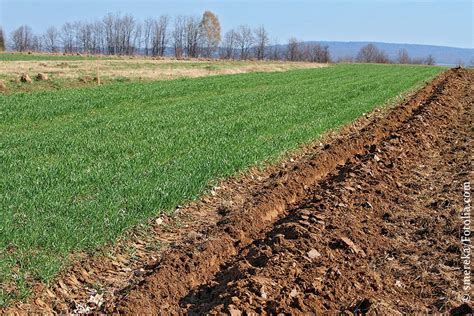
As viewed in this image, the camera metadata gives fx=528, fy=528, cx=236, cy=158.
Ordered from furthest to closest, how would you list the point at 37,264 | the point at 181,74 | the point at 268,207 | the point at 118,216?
the point at 181,74 → the point at 268,207 → the point at 118,216 → the point at 37,264

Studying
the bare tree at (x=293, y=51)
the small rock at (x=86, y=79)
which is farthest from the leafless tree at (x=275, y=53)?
the small rock at (x=86, y=79)

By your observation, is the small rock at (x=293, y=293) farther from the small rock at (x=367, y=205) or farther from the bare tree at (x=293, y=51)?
the bare tree at (x=293, y=51)

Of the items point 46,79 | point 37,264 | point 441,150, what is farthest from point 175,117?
point 46,79

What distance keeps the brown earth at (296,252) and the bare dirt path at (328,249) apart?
0.05 ft

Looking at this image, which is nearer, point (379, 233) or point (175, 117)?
point (379, 233)

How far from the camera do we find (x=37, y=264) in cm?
483

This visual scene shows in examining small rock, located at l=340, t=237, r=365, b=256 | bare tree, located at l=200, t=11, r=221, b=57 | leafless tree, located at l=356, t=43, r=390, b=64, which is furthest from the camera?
leafless tree, located at l=356, t=43, r=390, b=64

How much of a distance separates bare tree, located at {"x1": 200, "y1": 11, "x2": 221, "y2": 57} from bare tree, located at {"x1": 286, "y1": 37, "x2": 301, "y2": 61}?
2455 cm

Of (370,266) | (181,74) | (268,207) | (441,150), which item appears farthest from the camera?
(181,74)

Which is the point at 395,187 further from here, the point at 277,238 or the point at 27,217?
the point at 27,217

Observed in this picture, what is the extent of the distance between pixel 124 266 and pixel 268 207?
94.7 inches

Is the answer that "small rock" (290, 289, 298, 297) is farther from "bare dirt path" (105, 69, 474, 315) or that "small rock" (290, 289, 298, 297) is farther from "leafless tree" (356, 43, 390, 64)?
"leafless tree" (356, 43, 390, 64)

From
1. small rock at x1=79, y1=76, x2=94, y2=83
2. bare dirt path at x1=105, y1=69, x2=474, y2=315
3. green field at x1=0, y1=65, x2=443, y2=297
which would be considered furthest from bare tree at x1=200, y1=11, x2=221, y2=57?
bare dirt path at x1=105, y1=69, x2=474, y2=315

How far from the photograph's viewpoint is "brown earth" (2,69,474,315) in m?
4.44
